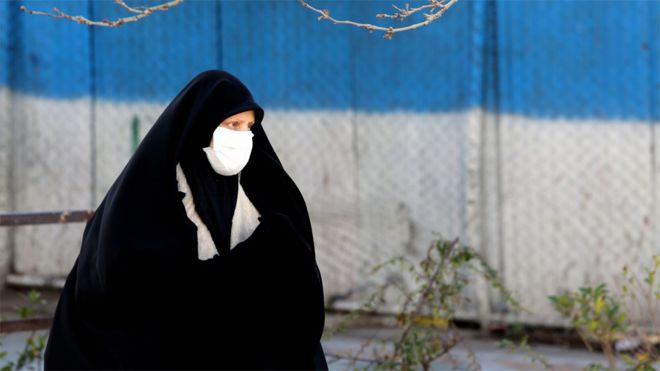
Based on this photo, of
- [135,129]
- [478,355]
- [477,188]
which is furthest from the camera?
[135,129]

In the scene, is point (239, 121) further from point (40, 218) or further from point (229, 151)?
Answer: point (40, 218)

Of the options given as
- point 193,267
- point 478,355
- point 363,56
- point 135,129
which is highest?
point 363,56

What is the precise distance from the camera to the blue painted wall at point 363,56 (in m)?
5.79

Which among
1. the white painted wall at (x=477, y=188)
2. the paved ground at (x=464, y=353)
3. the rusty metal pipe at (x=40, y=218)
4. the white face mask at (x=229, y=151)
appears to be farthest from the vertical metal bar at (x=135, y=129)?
the white face mask at (x=229, y=151)

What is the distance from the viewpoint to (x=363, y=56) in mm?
6340

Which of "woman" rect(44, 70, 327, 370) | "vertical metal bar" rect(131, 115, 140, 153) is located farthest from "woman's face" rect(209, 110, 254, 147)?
"vertical metal bar" rect(131, 115, 140, 153)

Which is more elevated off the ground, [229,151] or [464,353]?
[229,151]

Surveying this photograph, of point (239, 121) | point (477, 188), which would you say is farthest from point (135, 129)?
point (239, 121)

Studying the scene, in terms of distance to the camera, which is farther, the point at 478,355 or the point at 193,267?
the point at 478,355

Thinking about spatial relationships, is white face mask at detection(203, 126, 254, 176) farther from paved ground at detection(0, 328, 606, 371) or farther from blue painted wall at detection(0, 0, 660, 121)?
blue painted wall at detection(0, 0, 660, 121)

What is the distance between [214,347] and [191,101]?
66 cm

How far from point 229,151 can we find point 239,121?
11 cm

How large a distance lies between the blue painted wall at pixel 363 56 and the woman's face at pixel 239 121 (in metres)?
2.69

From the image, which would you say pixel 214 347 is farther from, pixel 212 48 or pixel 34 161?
pixel 34 161
